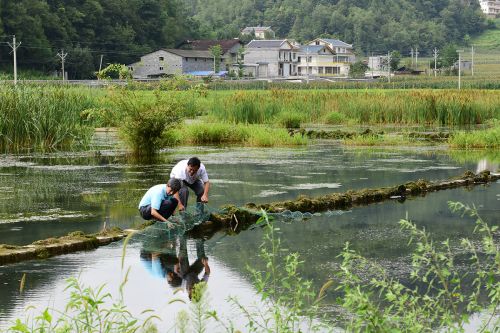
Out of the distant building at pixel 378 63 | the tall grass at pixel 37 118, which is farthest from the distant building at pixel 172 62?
the tall grass at pixel 37 118

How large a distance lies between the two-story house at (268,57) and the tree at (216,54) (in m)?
8.60

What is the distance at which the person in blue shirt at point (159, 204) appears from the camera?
10641mm

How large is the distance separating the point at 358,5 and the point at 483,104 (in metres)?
146

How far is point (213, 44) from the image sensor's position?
105625 mm

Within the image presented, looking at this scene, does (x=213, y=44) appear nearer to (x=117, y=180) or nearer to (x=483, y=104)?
(x=483, y=104)

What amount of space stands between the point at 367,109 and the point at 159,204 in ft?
76.6

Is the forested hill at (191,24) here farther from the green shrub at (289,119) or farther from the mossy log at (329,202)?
the mossy log at (329,202)

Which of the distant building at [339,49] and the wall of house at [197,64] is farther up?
the distant building at [339,49]

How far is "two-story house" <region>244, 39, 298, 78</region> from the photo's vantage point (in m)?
113

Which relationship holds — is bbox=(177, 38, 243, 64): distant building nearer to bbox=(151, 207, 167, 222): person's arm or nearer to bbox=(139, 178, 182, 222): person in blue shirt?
bbox=(139, 178, 182, 222): person in blue shirt

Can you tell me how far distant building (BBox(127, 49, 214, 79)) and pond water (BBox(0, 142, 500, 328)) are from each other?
2565 inches

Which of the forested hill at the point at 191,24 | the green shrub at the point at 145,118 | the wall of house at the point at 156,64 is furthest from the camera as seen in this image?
the wall of house at the point at 156,64

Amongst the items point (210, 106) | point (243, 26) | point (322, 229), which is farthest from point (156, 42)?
point (322, 229)

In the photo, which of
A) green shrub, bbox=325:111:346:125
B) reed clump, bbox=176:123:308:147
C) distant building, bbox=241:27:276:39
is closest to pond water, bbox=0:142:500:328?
reed clump, bbox=176:123:308:147
